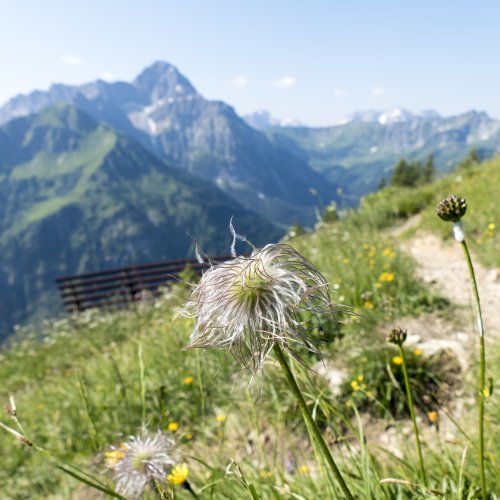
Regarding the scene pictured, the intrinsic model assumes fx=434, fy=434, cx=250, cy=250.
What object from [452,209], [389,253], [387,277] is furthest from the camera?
[389,253]

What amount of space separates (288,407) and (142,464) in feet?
7.25

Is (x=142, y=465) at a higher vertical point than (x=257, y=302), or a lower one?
lower

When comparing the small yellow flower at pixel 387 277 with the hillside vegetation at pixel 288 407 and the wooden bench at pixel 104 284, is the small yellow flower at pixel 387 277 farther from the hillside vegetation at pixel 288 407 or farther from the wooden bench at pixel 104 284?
the wooden bench at pixel 104 284

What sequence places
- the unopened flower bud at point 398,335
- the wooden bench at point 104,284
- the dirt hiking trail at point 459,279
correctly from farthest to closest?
the wooden bench at point 104,284
the dirt hiking trail at point 459,279
the unopened flower bud at point 398,335

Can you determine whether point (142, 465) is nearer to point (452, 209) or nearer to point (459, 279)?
point (452, 209)

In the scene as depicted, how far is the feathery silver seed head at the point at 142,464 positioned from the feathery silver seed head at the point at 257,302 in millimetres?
924

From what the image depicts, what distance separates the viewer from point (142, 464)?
6.40ft

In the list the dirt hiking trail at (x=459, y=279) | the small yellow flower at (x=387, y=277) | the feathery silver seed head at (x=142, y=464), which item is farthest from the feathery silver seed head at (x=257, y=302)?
the small yellow flower at (x=387, y=277)

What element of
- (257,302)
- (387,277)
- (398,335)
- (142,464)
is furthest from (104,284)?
(257,302)

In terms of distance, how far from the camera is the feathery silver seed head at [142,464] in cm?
191

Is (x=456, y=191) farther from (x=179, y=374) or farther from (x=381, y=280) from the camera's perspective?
(x=179, y=374)

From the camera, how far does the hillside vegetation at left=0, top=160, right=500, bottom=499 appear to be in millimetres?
2279

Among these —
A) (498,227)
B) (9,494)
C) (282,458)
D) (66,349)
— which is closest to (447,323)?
(282,458)

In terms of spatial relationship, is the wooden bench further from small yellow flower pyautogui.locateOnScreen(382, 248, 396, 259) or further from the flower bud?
the flower bud
